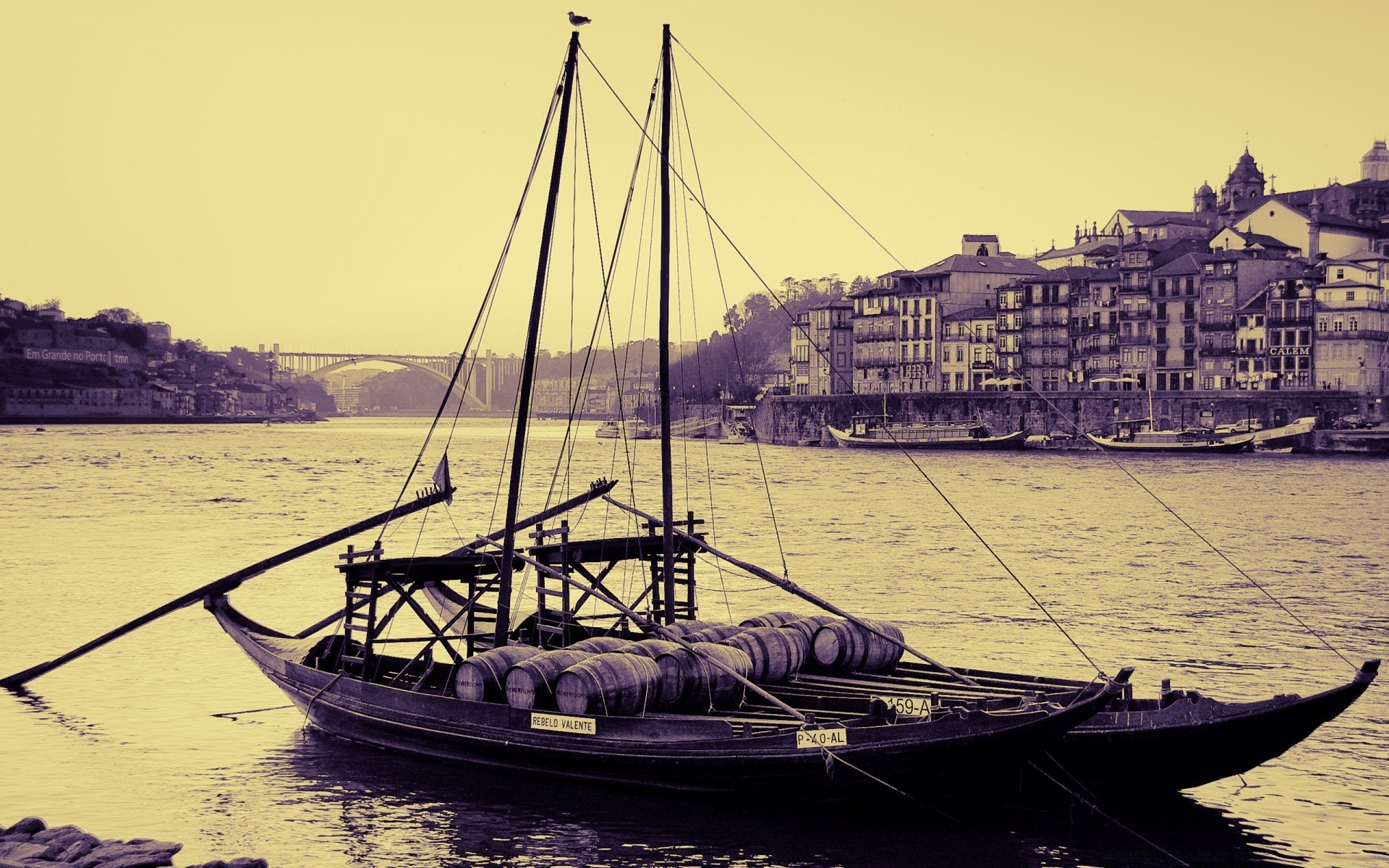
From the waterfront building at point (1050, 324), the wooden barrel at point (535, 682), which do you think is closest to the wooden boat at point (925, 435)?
the waterfront building at point (1050, 324)

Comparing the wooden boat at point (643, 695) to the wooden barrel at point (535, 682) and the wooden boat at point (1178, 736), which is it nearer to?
the wooden barrel at point (535, 682)

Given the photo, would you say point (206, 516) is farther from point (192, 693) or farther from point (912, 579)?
point (192, 693)

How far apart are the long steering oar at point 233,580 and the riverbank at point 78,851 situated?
8100 millimetres

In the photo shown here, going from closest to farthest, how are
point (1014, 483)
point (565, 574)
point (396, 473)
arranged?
1. point (565, 574)
2. point (1014, 483)
3. point (396, 473)

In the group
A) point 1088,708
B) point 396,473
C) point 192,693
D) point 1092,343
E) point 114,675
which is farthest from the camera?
point 1092,343

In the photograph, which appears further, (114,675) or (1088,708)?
(114,675)

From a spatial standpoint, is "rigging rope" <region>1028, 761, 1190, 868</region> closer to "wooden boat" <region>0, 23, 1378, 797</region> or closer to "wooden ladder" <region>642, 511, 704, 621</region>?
"wooden boat" <region>0, 23, 1378, 797</region>

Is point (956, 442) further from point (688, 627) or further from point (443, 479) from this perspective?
point (688, 627)

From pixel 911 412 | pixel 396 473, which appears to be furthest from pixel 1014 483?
pixel 911 412

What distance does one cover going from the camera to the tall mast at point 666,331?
80.2 ft

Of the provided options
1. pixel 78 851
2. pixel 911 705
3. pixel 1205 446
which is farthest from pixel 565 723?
pixel 1205 446

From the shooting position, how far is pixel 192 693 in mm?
28109

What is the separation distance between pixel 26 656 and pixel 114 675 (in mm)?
3259

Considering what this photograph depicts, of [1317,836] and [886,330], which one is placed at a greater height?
[886,330]
